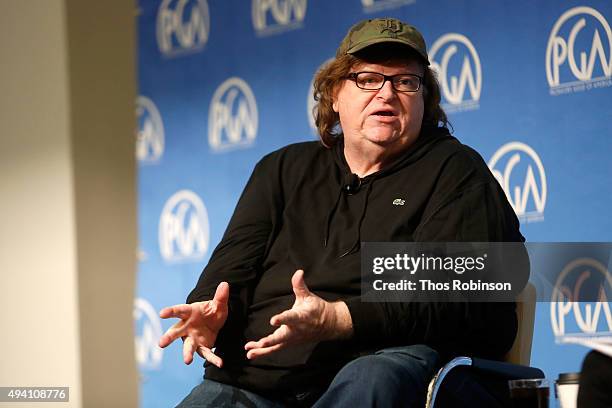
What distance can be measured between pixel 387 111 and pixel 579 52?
84cm

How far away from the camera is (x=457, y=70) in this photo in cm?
288

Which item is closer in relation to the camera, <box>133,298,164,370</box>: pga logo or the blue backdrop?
the blue backdrop

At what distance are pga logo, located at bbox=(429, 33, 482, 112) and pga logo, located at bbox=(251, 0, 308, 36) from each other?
68cm

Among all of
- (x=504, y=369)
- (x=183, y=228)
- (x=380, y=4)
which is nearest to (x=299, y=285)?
(x=504, y=369)

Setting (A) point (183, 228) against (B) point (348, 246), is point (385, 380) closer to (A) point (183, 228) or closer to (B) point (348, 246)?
(B) point (348, 246)

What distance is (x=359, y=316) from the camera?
5.90 ft

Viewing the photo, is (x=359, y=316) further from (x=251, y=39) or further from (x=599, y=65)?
(x=251, y=39)

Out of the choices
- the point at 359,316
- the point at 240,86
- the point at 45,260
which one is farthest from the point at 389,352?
the point at 45,260

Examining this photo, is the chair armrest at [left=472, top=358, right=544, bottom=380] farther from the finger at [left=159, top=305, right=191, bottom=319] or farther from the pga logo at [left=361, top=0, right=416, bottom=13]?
the pga logo at [left=361, top=0, right=416, bottom=13]

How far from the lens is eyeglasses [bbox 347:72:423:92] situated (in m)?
2.05

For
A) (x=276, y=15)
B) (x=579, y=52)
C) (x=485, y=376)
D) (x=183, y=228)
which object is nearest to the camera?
(x=485, y=376)

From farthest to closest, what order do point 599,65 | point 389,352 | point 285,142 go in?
1. point 285,142
2. point 599,65
3. point 389,352

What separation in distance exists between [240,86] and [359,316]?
6.54 ft

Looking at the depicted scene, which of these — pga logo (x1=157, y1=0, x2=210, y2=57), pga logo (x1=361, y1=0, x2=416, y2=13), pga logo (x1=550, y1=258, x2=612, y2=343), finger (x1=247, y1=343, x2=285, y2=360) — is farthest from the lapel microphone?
pga logo (x1=157, y1=0, x2=210, y2=57)
